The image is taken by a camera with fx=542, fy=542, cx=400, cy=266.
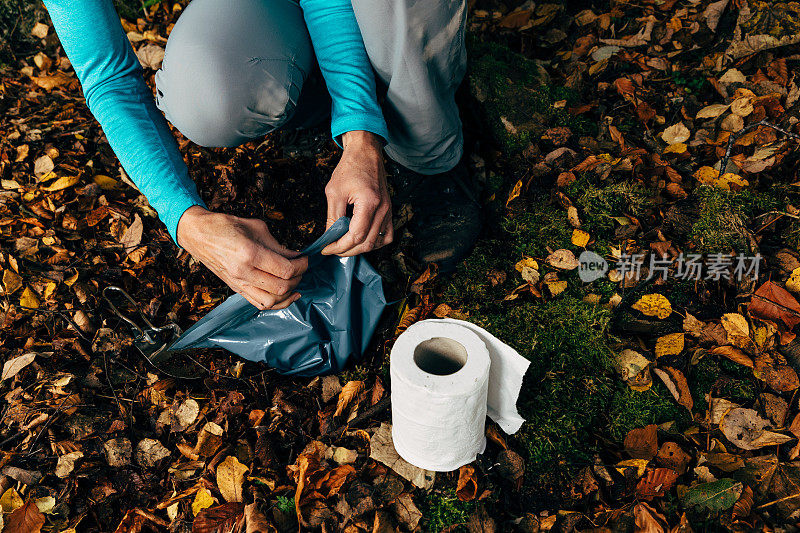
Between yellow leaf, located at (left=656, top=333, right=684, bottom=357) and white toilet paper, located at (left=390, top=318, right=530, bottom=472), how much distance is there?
2.11 feet

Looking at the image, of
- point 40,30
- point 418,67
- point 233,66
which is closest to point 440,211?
point 418,67

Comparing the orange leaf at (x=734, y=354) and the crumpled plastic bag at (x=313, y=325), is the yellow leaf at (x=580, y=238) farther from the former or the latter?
the crumpled plastic bag at (x=313, y=325)

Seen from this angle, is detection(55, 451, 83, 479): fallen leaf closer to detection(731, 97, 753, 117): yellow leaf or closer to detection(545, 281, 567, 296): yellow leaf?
detection(545, 281, 567, 296): yellow leaf

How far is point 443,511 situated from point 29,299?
1.97 m

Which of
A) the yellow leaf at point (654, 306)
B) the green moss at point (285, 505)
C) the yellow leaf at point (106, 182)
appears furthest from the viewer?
the yellow leaf at point (106, 182)

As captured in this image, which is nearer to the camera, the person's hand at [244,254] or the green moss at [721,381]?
the person's hand at [244,254]

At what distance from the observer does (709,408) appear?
1926mm

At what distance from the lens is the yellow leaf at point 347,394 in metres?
2.05

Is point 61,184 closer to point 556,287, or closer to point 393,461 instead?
point 393,461

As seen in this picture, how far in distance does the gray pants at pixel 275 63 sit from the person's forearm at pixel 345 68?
0.07 metres

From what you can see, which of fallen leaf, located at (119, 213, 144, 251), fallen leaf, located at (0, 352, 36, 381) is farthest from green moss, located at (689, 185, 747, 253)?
fallen leaf, located at (0, 352, 36, 381)

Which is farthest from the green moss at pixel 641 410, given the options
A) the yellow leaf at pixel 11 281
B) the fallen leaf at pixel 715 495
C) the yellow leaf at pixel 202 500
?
the yellow leaf at pixel 11 281

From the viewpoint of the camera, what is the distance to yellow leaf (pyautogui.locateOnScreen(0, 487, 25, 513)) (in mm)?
1843

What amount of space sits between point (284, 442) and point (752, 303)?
1842 millimetres
